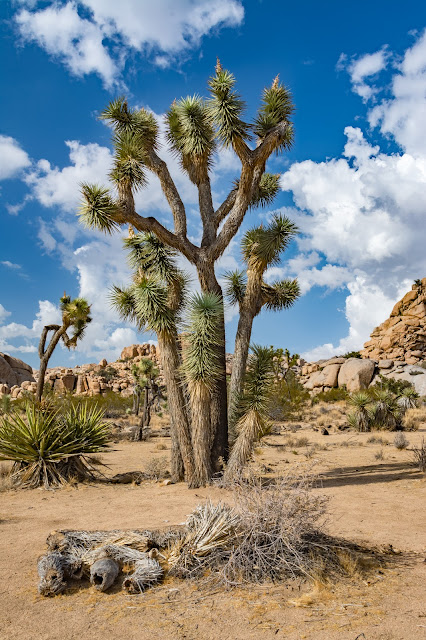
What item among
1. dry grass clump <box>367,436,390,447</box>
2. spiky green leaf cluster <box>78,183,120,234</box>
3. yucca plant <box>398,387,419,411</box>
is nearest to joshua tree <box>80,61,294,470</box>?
spiky green leaf cluster <box>78,183,120,234</box>

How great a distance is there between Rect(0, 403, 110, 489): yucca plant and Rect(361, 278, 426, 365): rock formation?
140 ft

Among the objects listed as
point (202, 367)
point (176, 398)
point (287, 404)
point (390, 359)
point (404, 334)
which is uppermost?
point (404, 334)

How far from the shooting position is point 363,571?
5.28 m

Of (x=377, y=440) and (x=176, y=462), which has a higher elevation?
(x=377, y=440)

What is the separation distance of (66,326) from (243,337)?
416 inches

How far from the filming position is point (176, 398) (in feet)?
36.6

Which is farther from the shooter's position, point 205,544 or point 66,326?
point 66,326

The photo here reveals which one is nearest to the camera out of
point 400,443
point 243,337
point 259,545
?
point 259,545

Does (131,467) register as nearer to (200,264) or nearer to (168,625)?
(200,264)

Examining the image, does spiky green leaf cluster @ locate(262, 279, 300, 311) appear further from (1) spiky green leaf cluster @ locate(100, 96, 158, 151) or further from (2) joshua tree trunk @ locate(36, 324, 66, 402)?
(2) joshua tree trunk @ locate(36, 324, 66, 402)

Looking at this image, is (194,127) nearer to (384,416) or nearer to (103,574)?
(103,574)

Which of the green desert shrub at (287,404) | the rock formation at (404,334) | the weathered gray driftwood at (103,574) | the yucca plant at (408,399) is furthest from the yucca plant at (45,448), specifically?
the rock formation at (404,334)

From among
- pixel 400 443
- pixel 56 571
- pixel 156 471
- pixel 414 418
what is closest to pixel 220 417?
pixel 156 471

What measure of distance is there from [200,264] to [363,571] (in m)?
7.54
